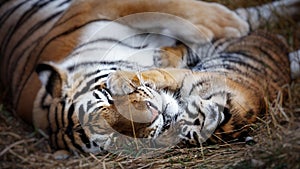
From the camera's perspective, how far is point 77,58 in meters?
3.00

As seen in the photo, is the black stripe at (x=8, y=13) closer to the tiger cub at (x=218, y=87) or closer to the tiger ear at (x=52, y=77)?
the tiger ear at (x=52, y=77)

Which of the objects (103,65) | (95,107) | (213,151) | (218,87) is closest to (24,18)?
(103,65)

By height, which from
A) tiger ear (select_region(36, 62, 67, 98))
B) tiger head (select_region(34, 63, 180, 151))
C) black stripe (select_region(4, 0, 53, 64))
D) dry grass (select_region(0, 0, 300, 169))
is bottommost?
dry grass (select_region(0, 0, 300, 169))

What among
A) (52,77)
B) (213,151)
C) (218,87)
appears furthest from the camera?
(52,77)

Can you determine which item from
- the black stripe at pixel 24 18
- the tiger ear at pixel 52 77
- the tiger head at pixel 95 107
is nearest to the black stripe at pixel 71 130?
the tiger head at pixel 95 107

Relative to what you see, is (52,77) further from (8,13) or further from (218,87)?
(8,13)

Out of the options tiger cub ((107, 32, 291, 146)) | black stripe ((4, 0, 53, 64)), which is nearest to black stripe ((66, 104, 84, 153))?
tiger cub ((107, 32, 291, 146))

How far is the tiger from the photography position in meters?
2.43

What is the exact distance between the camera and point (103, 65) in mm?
2768

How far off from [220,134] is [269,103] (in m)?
0.32

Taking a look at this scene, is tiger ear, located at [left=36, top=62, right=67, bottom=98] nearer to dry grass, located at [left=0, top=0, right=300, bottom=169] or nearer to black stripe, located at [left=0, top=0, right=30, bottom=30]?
dry grass, located at [left=0, top=0, right=300, bottom=169]

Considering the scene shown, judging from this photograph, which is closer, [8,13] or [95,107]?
[95,107]

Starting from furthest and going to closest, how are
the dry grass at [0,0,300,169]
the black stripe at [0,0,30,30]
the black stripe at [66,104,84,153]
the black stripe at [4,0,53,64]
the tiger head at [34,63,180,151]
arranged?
the black stripe at [0,0,30,30], the black stripe at [4,0,53,64], the black stripe at [66,104,84,153], the tiger head at [34,63,180,151], the dry grass at [0,0,300,169]

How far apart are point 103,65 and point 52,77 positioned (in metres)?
0.32
